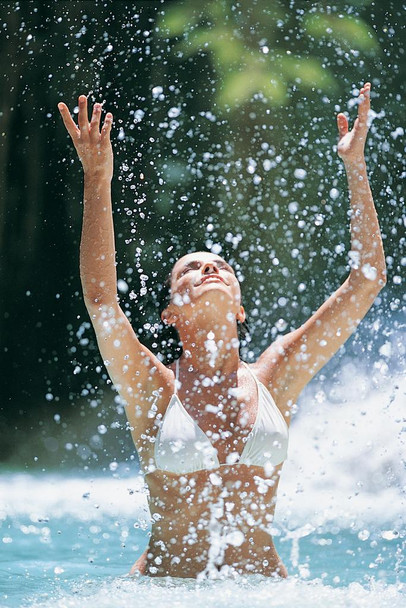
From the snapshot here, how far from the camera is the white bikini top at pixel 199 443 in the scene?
2225mm

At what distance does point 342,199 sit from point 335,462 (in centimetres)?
164

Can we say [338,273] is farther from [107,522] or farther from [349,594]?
[349,594]

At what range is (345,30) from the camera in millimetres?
5367

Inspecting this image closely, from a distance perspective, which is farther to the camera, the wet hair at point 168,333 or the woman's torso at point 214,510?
the wet hair at point 168,333

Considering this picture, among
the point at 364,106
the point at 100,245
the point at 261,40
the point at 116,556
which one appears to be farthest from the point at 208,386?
the point at 261,40

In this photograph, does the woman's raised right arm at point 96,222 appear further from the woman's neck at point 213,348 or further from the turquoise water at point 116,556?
the turquoise water at point 116,556

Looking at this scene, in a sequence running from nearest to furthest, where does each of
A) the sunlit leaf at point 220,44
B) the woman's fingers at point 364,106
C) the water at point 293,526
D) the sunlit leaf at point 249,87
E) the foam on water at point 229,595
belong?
the foam on water at point 229,595
the water at point 293,526
the woman's fingers at point 364,106
the sunlit leaf at point 220,44
the sunlit leaf at point 249,87

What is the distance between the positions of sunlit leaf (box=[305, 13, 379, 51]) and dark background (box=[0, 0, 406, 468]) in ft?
0.04

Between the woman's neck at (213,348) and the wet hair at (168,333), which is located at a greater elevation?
the wet hair at (168,333)

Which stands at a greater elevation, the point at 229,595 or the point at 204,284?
the point at 204,284

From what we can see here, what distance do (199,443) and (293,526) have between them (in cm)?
240

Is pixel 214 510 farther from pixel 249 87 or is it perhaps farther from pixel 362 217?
pixel 249 87

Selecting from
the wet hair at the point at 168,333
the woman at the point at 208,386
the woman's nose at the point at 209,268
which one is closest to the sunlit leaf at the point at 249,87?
the wet hair at the point at 168,333

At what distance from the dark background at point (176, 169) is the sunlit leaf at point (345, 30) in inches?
0.5
